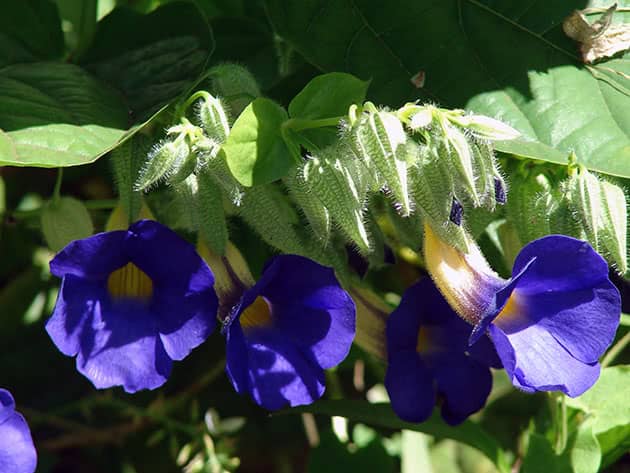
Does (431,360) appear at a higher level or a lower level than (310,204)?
lower

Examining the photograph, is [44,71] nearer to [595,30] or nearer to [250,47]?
[250,47]

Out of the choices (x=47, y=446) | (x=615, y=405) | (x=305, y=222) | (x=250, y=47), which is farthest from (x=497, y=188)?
(x=47, y=446)

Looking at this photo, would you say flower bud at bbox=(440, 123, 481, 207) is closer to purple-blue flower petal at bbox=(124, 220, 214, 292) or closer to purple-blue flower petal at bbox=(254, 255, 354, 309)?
purple-blue flower petal at bbox=(254, 255, 354, 309)

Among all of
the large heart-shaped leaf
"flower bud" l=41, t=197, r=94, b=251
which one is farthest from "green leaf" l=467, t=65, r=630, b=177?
"flower bud" l=41, t=197, r=94, b=251

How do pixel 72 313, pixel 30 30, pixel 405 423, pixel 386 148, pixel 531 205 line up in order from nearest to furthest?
pixel 386 148 < pixel 72 313 < pixel 531 205 < pixel 405 423 < pixel 30 30

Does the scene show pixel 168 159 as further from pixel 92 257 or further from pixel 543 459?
pixel 543 459

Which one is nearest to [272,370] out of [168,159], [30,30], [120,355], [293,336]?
[293,336]

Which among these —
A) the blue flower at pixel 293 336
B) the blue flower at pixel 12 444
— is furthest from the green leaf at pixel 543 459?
the blue flower at pixel 12 444
